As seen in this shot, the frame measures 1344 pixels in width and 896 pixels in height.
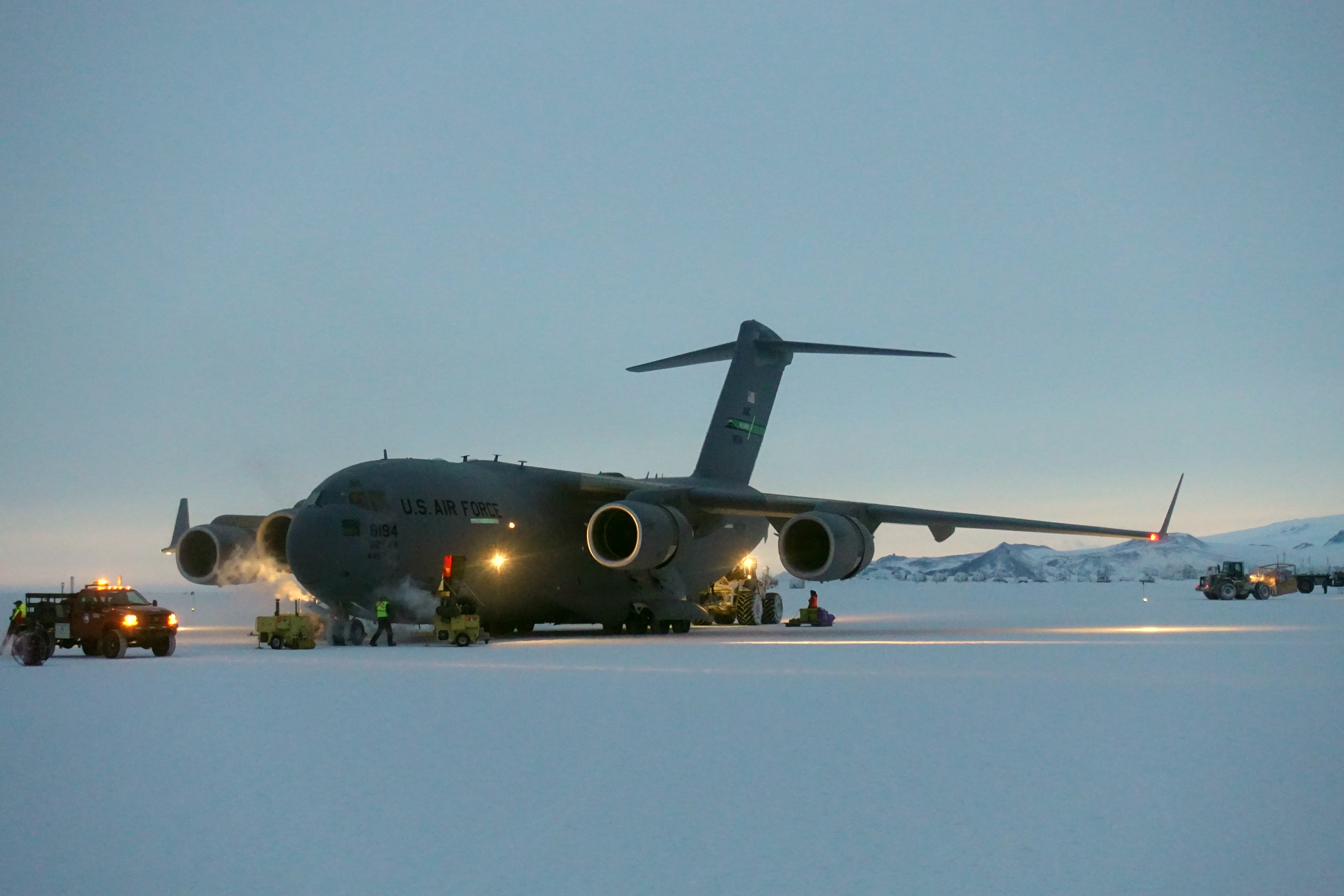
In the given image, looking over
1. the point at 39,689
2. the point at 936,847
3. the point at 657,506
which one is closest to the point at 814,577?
the point at 657,506

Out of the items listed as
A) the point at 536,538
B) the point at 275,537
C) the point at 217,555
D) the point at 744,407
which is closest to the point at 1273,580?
the point at 744,407

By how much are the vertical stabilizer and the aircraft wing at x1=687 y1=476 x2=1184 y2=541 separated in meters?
2.52

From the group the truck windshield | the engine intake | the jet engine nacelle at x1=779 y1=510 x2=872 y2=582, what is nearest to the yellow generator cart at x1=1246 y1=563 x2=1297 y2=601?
the jet engine nacelle at x1=779 y1=510 x2=872 y2=582

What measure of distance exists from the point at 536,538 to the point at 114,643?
25.9 feet

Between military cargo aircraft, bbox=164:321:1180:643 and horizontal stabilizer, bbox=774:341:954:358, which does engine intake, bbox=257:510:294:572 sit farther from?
horizontal stabilizer, bbox=774:341:954:358

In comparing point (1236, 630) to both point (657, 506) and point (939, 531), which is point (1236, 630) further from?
point (657, 506)

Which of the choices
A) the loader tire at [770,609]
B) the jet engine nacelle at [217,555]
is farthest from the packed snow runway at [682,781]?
the loader tire at [770,609]

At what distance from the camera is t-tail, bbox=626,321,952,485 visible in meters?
29.2

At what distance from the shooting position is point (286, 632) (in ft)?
64.4

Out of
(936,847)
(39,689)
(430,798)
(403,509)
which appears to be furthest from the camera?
(403,509)

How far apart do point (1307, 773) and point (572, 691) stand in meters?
6.65

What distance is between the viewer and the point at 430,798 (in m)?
7.01

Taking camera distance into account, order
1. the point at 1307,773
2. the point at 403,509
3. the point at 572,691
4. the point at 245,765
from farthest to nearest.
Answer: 1. the point at 403,509
2. the point at 572,691
3. the point at 245,765
4. the point at 1307,773

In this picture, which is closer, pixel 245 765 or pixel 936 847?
pixel 936 847
